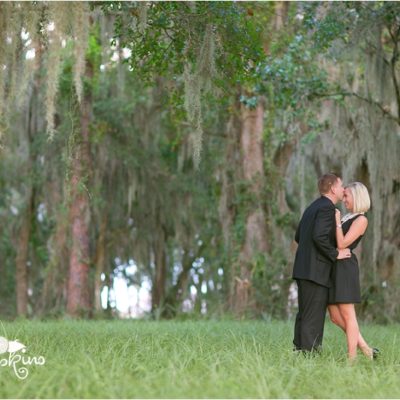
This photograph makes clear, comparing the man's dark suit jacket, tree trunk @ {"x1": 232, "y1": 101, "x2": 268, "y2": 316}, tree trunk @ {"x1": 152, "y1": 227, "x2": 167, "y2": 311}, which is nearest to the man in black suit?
the man's dark suit jacket

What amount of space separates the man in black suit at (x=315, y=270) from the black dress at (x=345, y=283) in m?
0.05

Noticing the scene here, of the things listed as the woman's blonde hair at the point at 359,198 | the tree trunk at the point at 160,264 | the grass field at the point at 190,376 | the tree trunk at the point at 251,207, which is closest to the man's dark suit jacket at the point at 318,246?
the woman's blonde hair at the point at 359,198

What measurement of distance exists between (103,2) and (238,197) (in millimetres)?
8147

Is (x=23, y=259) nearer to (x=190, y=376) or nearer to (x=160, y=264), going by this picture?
(x=160, y=264)

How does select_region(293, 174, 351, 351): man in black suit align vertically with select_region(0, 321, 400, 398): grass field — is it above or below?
above

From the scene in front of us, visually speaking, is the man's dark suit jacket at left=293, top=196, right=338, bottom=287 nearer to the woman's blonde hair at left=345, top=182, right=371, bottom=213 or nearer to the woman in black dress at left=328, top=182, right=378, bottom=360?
the woman in black dress at left=328, top=182, right=378, bottom=360

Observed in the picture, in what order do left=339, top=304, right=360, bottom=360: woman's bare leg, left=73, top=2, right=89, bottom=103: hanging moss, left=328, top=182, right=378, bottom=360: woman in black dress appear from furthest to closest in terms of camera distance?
left=73, top=2, right=89, bottom=103: hanging moss
left=328, top=182, right=378, bottom=360: woman in black dress
left=339, top=304, right=360, bottom=360: woman's bare leg

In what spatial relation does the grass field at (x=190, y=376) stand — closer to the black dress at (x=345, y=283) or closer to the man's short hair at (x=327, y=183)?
the black dress at (x=345, y=283)

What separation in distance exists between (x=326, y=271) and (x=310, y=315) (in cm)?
36

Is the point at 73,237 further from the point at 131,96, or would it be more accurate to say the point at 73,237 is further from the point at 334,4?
the point at 334,4

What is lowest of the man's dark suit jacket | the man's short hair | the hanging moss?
the man's dark suit jacket

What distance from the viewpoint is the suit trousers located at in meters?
6.13

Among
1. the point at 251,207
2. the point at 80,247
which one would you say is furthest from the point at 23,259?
the point at 251,207

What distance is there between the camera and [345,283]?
6184mm
